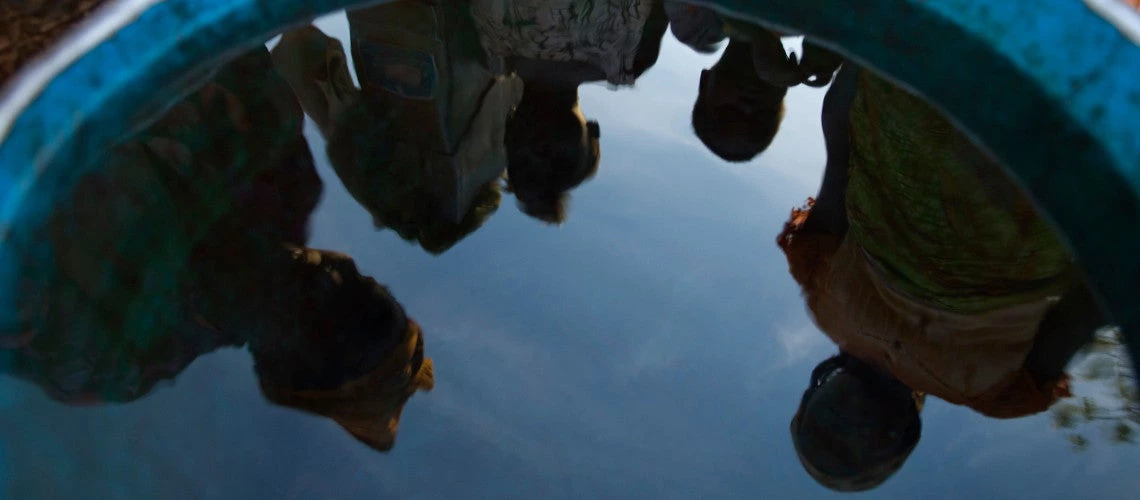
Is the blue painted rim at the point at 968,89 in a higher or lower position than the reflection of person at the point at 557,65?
higher

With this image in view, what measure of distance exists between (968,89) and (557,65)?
439 mm

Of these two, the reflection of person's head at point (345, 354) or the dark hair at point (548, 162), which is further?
the dark hair at point (548, 162)

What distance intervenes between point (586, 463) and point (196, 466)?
0.92 ft

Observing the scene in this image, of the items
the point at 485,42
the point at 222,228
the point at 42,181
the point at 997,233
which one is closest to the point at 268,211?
the point at 222,228

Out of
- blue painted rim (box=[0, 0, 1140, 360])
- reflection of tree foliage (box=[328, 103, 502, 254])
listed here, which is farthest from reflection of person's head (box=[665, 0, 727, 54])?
reflection of tree foliage (box=[328, 103, 502, 254])

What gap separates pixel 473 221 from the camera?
2.60ft

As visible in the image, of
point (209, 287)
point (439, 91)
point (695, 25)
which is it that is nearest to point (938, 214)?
point (695, 25)

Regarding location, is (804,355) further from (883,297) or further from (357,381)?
(357,381)

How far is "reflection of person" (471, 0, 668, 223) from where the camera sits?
0.83 meters

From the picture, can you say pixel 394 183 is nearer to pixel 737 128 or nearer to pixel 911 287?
pixel 737 128

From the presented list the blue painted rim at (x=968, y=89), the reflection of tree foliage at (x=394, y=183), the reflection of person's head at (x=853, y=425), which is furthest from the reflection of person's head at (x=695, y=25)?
the reflection of person's head at (x=853, y=425)

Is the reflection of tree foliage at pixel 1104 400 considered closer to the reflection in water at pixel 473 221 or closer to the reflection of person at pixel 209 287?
the reflection in water at pixel 473 221

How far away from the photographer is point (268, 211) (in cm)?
75

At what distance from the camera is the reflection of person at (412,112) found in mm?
797
